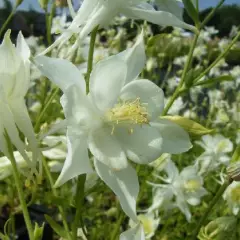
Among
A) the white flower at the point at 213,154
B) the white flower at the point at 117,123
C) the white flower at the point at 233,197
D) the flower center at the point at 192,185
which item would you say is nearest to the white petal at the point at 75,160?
the white flower at the point at 117,123

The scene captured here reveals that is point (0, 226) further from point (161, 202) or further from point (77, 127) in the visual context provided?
A: point (77, 127)

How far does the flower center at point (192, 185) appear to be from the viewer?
5.10 ft

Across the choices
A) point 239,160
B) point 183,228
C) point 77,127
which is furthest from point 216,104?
point 77,127

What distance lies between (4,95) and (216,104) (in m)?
2.71

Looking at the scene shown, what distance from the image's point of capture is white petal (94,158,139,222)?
0.70 meters

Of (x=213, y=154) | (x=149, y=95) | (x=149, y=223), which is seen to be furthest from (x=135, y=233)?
(x=213, y=154)

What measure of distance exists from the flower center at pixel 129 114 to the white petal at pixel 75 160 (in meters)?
0.06

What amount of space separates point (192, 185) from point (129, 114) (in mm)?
860

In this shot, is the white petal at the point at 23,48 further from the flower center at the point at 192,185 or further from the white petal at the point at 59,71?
the flower center at the point at 192,185

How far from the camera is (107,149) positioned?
2.39 feet

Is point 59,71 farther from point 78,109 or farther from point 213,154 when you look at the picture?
point 213,154

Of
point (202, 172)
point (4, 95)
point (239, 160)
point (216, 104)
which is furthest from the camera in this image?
point (216, 104)

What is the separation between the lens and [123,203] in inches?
27.2

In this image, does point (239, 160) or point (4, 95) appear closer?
point (4, 95)
